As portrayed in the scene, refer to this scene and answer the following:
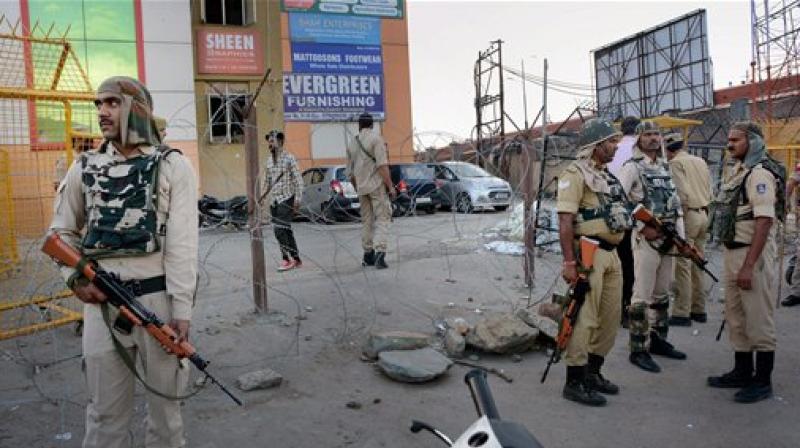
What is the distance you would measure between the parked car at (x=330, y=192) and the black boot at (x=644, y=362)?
28.4ft

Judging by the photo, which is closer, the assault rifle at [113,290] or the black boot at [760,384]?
the assault rifle at [113,290]

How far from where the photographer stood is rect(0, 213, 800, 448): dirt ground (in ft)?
10.7

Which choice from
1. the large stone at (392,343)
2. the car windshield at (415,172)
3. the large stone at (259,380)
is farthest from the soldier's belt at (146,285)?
the car windshield at (415,172)

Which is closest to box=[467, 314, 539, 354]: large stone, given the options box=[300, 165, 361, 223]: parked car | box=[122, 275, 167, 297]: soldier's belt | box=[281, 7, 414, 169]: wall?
box=[122, 275, 167, 297]: soldier's belt

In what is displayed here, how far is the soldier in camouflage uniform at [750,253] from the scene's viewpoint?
3705 millimetres

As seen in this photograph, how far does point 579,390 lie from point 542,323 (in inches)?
41.4

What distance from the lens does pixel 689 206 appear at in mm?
5277

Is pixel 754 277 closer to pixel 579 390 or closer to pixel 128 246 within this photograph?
pixel 579 390

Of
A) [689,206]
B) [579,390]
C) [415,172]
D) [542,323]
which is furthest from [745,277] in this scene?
[415,172]

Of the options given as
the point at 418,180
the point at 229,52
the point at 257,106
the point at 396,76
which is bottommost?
the point at 418,180

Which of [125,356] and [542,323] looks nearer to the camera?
[125,356]

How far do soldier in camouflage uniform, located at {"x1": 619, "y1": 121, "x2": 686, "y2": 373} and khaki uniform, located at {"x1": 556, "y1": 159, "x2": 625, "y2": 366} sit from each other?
0.74 metres

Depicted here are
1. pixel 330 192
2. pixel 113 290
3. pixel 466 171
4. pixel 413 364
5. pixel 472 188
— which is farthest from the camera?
pixel 466 171

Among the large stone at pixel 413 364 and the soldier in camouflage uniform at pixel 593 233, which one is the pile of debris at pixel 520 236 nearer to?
the large stone at pixel 413 364
